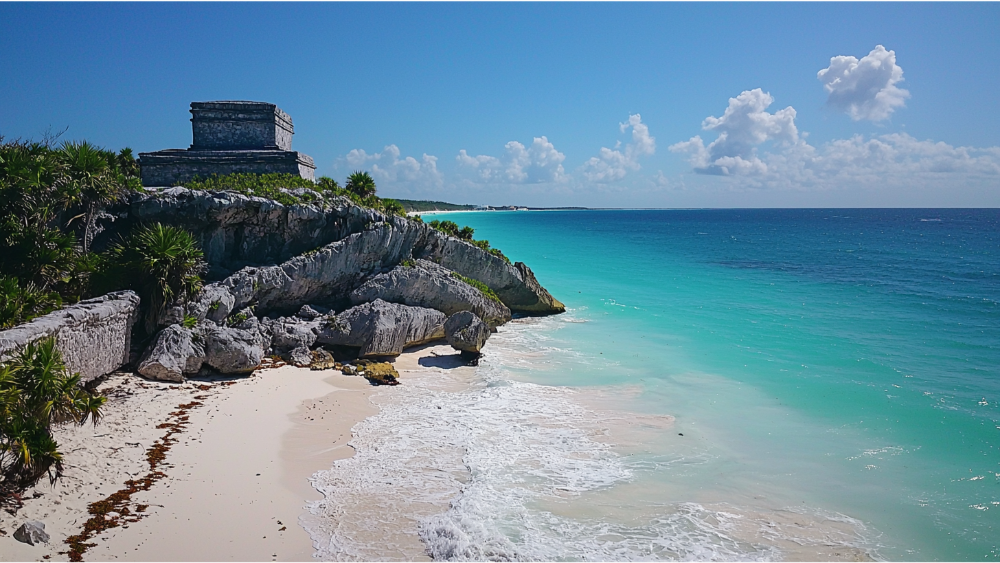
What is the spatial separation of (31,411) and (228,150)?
544 inches

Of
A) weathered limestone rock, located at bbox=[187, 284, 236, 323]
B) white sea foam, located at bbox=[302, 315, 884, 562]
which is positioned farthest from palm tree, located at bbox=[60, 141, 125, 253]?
white sea foam, located at bbox=[302, 315, 884, 562]

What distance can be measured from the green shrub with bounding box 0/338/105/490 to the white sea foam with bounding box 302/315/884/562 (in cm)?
290

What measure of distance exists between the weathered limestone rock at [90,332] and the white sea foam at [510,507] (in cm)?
475

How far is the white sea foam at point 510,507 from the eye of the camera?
21.0 feet

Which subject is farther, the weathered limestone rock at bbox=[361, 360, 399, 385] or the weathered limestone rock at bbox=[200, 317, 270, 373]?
the weathered limestone rock at bbox=[361, 360, 399, 385]

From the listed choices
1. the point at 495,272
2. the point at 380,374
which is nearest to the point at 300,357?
the point at 380,374

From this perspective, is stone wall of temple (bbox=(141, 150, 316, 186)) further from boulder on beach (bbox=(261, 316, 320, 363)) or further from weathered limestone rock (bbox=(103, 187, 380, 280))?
boulder on beach (bbox=(261, 316, 320, 363))

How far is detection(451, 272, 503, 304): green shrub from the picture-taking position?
59.0ft

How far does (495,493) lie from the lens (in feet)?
24.6

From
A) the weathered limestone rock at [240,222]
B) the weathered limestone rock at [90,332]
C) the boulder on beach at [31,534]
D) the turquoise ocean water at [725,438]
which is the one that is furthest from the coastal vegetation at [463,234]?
the boulder on beach at [31,534]

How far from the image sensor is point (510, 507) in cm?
721

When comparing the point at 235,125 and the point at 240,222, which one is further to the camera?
the point at 235,125

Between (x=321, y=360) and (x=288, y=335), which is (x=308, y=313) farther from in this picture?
(x=321, y=360)

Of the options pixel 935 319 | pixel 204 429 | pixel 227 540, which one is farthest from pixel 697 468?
pixel 935 319
